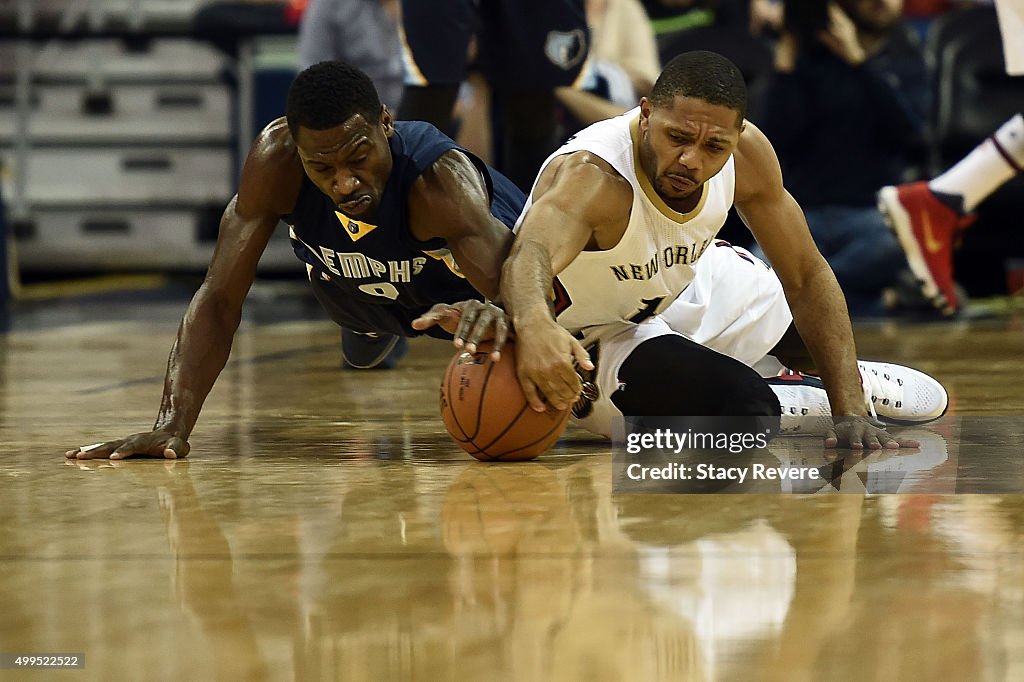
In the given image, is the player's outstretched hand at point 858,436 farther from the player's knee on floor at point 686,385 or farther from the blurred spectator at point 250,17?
the blurred spectator at point 250,17

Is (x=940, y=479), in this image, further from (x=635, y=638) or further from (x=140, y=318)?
(x=140, y=318)

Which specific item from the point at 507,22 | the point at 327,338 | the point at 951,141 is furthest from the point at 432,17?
the point at 951,141

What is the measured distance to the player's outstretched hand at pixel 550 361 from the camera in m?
2.71

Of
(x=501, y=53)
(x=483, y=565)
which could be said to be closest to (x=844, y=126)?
(x=501, y=53)

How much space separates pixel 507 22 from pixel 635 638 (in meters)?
3.71

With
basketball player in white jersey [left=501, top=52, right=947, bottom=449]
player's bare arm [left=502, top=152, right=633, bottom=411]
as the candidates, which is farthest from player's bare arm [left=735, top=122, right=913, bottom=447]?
player's bare arm [left=502, top=152, right=633, bottom=411]

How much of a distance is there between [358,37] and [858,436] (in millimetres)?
5141

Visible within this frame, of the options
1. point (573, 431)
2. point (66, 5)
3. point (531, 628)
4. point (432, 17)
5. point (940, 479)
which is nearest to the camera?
point (531, 628)

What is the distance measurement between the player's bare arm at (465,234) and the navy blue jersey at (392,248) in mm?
34

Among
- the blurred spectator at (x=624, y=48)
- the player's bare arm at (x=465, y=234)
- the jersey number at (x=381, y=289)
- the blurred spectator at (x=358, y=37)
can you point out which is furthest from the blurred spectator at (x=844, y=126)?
the player's bare arm at (x=465, y=234)

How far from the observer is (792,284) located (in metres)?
3.33

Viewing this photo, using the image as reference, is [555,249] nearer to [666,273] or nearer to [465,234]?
[465,234]

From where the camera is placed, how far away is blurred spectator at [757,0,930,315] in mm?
7262

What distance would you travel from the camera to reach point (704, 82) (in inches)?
113
